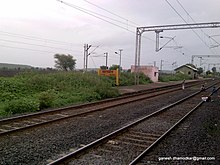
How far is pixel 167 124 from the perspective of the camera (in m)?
10.7

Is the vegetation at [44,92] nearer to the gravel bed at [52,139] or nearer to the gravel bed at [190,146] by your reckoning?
the gravel bed at [52,139]

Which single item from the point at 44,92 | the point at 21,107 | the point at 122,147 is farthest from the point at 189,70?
the point at 122,147

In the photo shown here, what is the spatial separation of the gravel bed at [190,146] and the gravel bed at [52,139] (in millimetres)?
2100

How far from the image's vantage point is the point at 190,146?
24.7 feet

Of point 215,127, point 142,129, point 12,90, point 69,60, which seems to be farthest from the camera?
point 69,60

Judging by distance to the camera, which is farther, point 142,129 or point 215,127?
point 215,127

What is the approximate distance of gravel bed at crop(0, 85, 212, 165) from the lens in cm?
611

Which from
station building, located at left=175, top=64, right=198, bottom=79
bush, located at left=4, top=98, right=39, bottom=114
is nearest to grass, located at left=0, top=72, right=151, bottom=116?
bush, located at left=4, top=98, right=39, bottom=114

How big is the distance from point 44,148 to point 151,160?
278cm

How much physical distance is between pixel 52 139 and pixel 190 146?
4.06 metres

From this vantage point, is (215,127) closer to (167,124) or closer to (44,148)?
(167,124)

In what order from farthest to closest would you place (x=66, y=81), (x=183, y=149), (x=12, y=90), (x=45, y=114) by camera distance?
(x=66, y=81)
(x=12, y=90)
(x=45, y=114)
(x=183, y=149)

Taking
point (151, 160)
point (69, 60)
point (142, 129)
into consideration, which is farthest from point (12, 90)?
point (69, 60)

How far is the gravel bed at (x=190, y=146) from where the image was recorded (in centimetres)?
631
